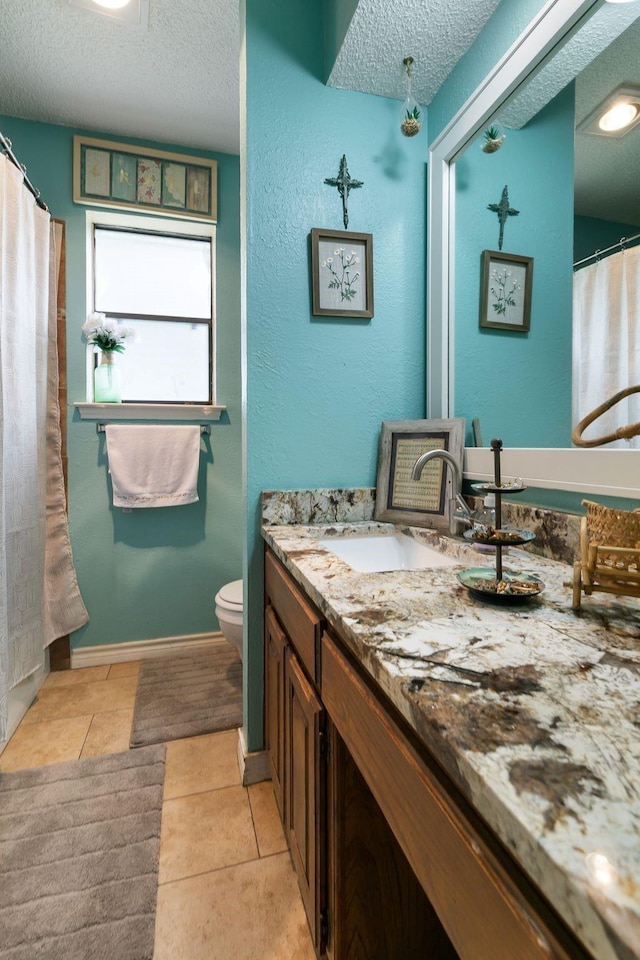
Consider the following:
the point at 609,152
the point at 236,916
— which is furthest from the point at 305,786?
the point at 609,152

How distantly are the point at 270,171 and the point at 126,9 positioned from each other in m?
0.94

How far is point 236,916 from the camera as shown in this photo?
1.07 m

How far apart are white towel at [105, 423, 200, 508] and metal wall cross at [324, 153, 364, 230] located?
4.28 feet

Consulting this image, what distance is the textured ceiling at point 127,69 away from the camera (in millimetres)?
1666

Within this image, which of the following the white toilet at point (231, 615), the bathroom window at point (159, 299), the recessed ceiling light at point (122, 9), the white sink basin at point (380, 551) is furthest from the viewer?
the bathroom window at point (159, 299)

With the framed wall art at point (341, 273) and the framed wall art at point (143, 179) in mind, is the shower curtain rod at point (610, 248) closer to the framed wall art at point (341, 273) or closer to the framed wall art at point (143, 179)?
the framed wall art at point (341, 273)

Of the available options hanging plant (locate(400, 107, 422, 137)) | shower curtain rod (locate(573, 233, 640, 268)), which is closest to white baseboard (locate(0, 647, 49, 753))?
shower curtain rod (locate(573, 233, 640, 268))

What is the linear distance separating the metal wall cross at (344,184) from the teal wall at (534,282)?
1.12 ft

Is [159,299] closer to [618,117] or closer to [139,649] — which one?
[139,649]

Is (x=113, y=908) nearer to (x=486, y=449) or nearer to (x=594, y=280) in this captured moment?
(x=486, y=449)

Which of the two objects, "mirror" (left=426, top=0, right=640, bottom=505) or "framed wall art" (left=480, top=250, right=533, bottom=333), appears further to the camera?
"framed wall art" (left=480, top=250, right=533, bottom=333)

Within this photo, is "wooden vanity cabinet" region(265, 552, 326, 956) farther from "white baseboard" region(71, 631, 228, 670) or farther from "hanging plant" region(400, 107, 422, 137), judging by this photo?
"hanging plant" region(400, 107, 422, 137)

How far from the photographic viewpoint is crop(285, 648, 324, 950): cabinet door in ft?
2.78

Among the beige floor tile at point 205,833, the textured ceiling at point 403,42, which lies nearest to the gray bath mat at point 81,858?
the beige floor tile at point 205,833
